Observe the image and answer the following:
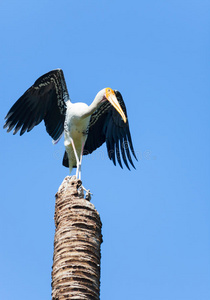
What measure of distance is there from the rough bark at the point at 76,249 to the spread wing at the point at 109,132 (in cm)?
410

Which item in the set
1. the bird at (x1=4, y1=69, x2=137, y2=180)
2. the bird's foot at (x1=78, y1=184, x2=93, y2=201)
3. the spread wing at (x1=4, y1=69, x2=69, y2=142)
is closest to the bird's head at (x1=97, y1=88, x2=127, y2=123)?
the bird at (x1=4, y1=69, x2=137, y2=180)

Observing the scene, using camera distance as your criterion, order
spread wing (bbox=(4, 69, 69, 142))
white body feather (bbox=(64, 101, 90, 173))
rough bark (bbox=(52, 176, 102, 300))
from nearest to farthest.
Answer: rough bark (bbox=(52, 176, 102, 300)) → white body feather (bbox=(64, 101, 90, 173)) → spread wing (bbox=(4, 69, 69, 142))

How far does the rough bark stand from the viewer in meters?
5.07

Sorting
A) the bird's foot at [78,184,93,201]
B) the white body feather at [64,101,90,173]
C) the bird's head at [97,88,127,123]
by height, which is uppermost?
the bird's head at [97,88,127,123]

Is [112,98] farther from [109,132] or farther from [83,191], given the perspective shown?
[83,191]

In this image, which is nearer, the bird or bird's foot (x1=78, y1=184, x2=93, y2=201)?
bird's foot (x1=78, y1=184, x2=93, y2=201)

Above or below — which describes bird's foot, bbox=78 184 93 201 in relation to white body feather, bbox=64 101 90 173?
below

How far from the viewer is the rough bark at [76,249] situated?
507cm

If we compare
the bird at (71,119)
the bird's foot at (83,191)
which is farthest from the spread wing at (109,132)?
the bird's foot at (83,191)

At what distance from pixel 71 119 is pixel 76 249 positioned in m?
4.00

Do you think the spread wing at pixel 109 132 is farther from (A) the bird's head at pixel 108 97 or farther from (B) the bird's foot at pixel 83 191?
(B) the bird's foot at pixel 83 191

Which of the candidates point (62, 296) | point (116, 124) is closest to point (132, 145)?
point (116, 124)

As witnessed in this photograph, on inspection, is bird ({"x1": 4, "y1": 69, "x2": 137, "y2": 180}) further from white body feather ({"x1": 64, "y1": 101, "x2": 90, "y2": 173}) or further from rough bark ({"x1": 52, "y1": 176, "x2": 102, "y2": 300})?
rough bark ({"x1": 52, "y1": 176, "x2": 102, "y2": 300})

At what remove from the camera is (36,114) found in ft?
30.8
